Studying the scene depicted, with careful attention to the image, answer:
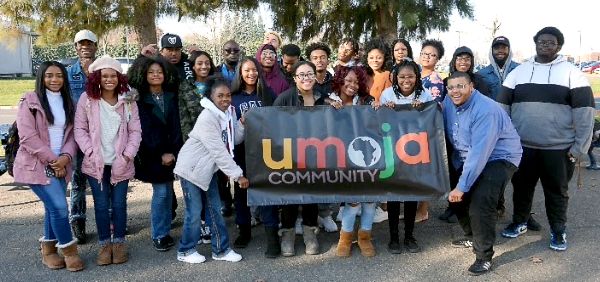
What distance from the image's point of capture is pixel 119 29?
963 cm

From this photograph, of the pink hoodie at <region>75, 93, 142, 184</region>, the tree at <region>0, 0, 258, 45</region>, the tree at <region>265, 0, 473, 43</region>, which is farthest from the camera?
the tree at <region>0, 0, 258, 45</region>

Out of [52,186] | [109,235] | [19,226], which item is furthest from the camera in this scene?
[19,226]

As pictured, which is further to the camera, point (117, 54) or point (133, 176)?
point (117, 54)

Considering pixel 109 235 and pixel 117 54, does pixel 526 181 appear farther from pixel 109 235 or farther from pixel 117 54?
pixel 117 54

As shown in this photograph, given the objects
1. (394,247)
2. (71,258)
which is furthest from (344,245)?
(71,258)

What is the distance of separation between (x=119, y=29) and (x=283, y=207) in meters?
6.44

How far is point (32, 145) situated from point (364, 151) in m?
2.66

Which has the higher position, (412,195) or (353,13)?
(353,13)

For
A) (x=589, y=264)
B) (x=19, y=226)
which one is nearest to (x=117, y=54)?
(x=19, y=226)

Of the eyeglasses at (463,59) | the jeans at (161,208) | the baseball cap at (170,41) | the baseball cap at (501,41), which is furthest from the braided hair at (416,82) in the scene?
the baseball cap at (170,41)

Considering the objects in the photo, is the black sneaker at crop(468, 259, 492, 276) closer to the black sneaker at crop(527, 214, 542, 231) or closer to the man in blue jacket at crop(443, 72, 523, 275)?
the man in blue jacket at crop(443, 72, 523, 275)

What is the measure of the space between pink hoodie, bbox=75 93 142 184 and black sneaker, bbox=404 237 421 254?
2.47m

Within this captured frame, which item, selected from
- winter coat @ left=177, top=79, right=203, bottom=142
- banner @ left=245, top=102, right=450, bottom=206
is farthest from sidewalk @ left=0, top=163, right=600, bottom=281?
winter coat @ left=177, top=79, right=203, bottom=142

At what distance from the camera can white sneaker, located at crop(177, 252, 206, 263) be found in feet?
14.3
